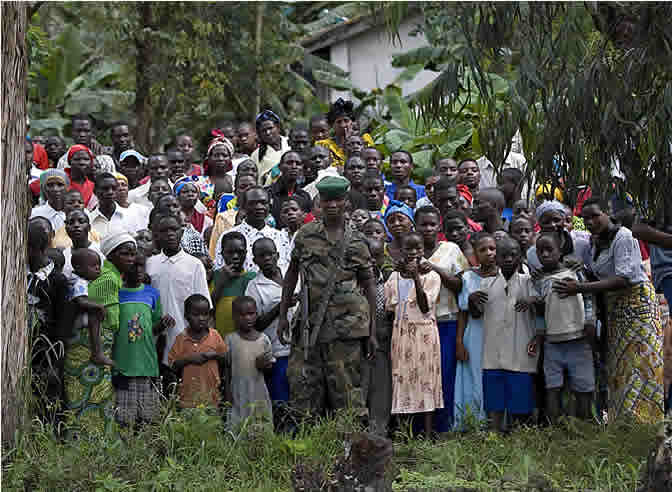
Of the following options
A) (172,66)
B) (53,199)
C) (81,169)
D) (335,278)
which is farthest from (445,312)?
(172,66)

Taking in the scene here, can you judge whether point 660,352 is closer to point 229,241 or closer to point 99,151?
point 229,241

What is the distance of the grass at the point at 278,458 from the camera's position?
5.57m

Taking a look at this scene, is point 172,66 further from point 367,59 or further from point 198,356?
point 198,356

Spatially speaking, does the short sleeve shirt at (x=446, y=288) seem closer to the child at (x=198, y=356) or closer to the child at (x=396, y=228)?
the child at (x=396, y=228)

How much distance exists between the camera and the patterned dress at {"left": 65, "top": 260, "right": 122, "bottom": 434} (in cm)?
660

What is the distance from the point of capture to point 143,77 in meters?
14.7

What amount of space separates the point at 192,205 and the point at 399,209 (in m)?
1.75

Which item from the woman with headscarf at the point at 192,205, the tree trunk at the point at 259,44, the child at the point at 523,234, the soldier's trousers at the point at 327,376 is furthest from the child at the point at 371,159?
the tree trunk at the point at 259,44

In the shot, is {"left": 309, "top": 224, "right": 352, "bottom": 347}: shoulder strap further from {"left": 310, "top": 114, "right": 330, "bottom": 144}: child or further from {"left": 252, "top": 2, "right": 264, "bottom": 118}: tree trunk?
{"left": 252, "top": 2, "right": 264, "bottom": 118}: tree trunk

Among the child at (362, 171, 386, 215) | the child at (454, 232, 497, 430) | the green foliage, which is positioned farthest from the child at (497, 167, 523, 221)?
the green foliage

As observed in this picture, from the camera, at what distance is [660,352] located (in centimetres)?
675

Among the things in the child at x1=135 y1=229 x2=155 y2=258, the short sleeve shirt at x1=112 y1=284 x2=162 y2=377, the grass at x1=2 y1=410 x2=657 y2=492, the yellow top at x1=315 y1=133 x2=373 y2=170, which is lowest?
the grass at x1=2 y1=410 x2=657 y2=492

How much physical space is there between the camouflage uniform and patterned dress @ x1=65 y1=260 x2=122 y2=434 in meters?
1.19

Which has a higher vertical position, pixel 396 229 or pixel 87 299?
pixel 396 229
